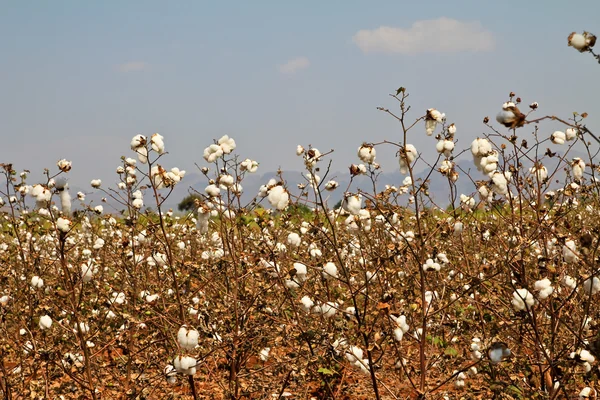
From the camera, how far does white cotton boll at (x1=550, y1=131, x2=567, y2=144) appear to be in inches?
172

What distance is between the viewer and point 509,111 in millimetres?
1942

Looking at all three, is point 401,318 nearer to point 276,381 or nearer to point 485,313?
point 276,381

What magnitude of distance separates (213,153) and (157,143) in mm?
553

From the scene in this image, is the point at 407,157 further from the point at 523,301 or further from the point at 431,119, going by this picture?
the point at 523,301

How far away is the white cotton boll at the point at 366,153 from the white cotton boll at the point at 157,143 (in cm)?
105

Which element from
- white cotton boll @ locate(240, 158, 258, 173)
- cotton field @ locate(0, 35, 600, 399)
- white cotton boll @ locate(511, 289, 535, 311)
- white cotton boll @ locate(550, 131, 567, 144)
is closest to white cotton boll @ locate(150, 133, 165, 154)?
cotton field @ locate(0, 35, 600, 399)

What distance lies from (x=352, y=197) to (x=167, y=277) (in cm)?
302

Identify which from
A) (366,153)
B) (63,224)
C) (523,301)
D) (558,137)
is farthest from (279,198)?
(558,137)

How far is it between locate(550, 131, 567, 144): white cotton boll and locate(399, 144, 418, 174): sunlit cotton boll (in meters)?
1.56

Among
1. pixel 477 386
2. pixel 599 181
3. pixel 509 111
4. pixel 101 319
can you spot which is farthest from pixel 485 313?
pixel 509 111

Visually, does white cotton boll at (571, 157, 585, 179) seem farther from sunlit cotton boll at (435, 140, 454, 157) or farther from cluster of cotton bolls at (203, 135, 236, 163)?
cluster of cotton bolls at (203, 135, 236, 163)

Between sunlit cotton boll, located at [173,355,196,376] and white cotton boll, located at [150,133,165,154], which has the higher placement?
white cotton boll, located at [150,133,165,154]

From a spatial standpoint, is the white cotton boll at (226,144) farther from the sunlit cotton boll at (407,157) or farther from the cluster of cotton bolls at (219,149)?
the sunlit cotton boll at (407,157)

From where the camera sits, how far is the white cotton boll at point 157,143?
3.51m
